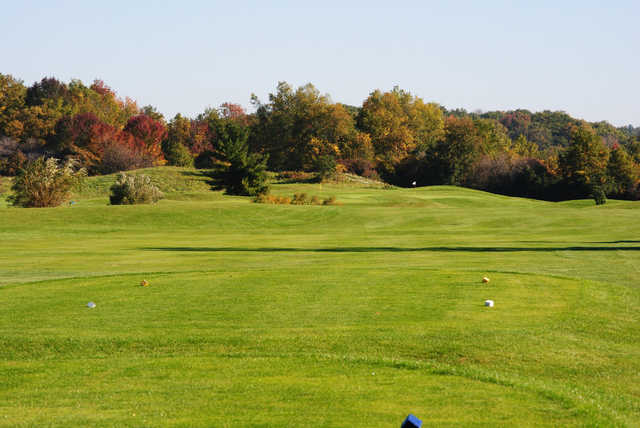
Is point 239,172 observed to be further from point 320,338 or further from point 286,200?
point 320,338

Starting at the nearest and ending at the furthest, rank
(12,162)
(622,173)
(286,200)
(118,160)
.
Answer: (286,200) → (622,173) → (118,160) → (12,162)

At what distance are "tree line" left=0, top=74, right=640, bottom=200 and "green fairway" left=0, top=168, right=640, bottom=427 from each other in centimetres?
6365

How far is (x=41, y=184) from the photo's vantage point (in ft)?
135

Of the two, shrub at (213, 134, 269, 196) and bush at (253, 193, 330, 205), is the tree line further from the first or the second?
bush at (253, 193, 330, 205)

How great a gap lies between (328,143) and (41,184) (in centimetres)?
5991

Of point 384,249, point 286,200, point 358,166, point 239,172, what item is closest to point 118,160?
point 358,166

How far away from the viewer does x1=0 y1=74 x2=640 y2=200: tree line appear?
8394 centimetres

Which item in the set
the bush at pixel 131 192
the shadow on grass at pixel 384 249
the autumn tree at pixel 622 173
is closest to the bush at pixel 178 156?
the bush at pixel 131 192

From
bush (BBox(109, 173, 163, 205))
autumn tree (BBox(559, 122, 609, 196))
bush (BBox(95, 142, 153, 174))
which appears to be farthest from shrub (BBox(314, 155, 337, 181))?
bush (BBox(109, 173, 163, 205))

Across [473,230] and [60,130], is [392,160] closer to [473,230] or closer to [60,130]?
[60,130]

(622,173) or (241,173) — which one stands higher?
(622,173)

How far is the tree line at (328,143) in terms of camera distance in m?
83.9

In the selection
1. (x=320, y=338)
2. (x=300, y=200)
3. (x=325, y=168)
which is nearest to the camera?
(x=320, y=338)

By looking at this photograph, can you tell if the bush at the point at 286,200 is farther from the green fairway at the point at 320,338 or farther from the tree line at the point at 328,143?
the tree line at the point at 328,143
